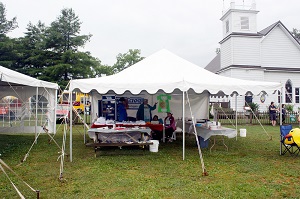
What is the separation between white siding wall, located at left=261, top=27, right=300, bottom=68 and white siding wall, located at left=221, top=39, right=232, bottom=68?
2632mm

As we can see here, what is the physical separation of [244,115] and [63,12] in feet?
75.5

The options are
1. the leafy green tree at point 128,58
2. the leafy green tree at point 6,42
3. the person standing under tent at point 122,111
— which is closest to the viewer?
the person standing under tent at point 122,111

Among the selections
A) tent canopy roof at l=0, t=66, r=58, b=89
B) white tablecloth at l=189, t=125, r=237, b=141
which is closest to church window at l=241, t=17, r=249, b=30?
white tablecloth at l=189, t=125, r=237, b=141

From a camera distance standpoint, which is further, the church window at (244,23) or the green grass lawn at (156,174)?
the church window at (244,23)

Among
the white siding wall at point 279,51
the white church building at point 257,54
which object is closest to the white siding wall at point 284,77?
the white church building at point 257,54

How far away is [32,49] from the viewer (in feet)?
98.0

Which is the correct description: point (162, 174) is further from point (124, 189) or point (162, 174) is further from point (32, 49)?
point (32, 49)

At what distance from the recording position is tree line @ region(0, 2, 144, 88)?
28125mm

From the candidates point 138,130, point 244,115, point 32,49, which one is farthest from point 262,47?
point 32,49

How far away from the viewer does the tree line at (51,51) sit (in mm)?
28125

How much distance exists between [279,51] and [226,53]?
4191mm

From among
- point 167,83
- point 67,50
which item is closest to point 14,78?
point 167,83

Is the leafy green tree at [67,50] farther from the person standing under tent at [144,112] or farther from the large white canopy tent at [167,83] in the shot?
the large white canopy tent at [167,83]

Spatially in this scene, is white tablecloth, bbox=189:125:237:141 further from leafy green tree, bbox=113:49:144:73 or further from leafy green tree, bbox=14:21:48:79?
leafy green tree, bbox=113:49:144:73
